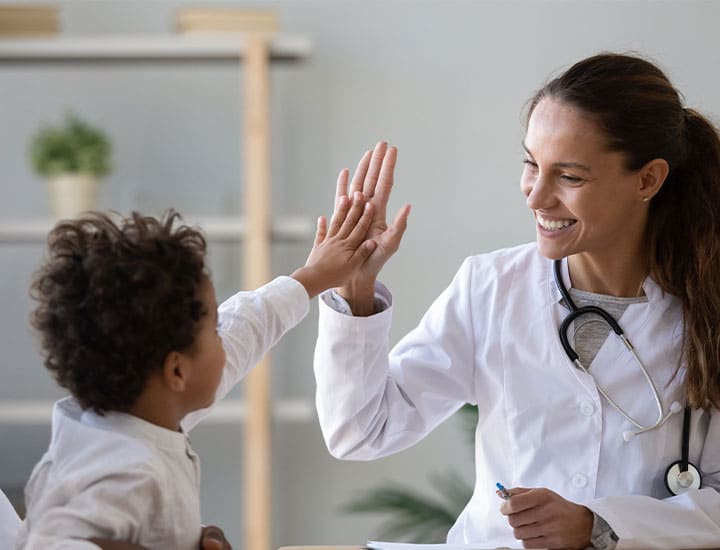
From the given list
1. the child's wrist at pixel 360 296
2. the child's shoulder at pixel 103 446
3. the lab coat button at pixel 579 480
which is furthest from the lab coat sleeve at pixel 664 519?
the child's shoulder at pixel 103 446

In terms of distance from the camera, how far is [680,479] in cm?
156

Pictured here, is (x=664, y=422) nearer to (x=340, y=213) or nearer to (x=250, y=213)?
(x=340, y=213)

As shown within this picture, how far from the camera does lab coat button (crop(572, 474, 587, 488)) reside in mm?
1577

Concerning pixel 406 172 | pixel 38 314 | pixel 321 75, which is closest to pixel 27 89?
pixel 321 75

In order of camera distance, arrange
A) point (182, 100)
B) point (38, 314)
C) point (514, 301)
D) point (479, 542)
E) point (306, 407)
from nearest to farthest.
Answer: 1. point (38, 314)
2. point (479, 542)
3. point (514, 301)
4. point (306, 407)
5. point (182, 100)

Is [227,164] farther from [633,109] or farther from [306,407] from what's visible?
[633,109]

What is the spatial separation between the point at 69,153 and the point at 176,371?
7.85 feet

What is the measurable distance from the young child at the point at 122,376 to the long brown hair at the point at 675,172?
0.75 m

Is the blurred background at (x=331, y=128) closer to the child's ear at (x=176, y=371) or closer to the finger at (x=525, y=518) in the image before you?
the finger at (x=525, y=518)

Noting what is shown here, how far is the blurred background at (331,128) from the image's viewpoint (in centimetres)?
359

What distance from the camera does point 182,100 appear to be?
3586mm

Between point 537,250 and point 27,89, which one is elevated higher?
point 27,89

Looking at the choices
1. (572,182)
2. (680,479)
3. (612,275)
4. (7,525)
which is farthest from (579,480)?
(7,525)

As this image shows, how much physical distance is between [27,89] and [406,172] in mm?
1324
